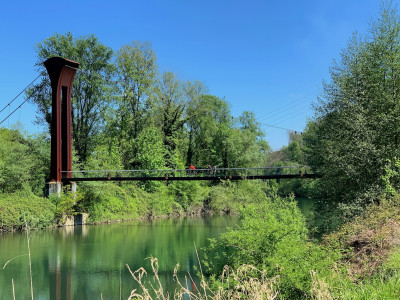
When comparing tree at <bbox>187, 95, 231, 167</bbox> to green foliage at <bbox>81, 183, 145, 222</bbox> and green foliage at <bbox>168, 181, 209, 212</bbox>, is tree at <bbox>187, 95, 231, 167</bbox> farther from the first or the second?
green foliage at <bbox>81, 183, 145, 222</bbox>

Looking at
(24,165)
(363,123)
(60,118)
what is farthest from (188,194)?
(363,123)

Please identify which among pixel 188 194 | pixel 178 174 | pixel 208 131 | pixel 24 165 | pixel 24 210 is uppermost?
pixel 208 131

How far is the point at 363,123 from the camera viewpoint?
512 inches

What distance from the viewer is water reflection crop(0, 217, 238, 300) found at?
10330mm

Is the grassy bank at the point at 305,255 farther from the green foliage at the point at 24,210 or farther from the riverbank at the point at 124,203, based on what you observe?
the green foliage at the point at 24,210

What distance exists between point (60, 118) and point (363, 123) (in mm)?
18080

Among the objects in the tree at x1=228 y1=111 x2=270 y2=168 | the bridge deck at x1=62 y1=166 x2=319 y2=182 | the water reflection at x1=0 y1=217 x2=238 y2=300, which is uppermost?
the tree at x1=228 y1=111 x2=270 y2=168

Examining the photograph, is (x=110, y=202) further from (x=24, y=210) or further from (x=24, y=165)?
(x=24, y=210)

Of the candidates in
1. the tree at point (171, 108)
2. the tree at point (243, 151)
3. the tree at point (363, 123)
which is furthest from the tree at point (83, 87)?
the tree at point (363, 123)

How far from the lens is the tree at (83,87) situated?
90.4ft

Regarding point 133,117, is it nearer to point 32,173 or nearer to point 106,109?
point 106,109

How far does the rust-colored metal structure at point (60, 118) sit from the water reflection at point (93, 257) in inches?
153

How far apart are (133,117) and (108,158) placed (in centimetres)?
456

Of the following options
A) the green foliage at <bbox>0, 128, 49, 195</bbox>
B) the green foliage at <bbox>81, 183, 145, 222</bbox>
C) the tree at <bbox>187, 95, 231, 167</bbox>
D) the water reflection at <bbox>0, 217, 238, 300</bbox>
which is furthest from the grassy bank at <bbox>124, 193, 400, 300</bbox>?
the tree at <bbox>187, 95, 231, 167</bbox>
